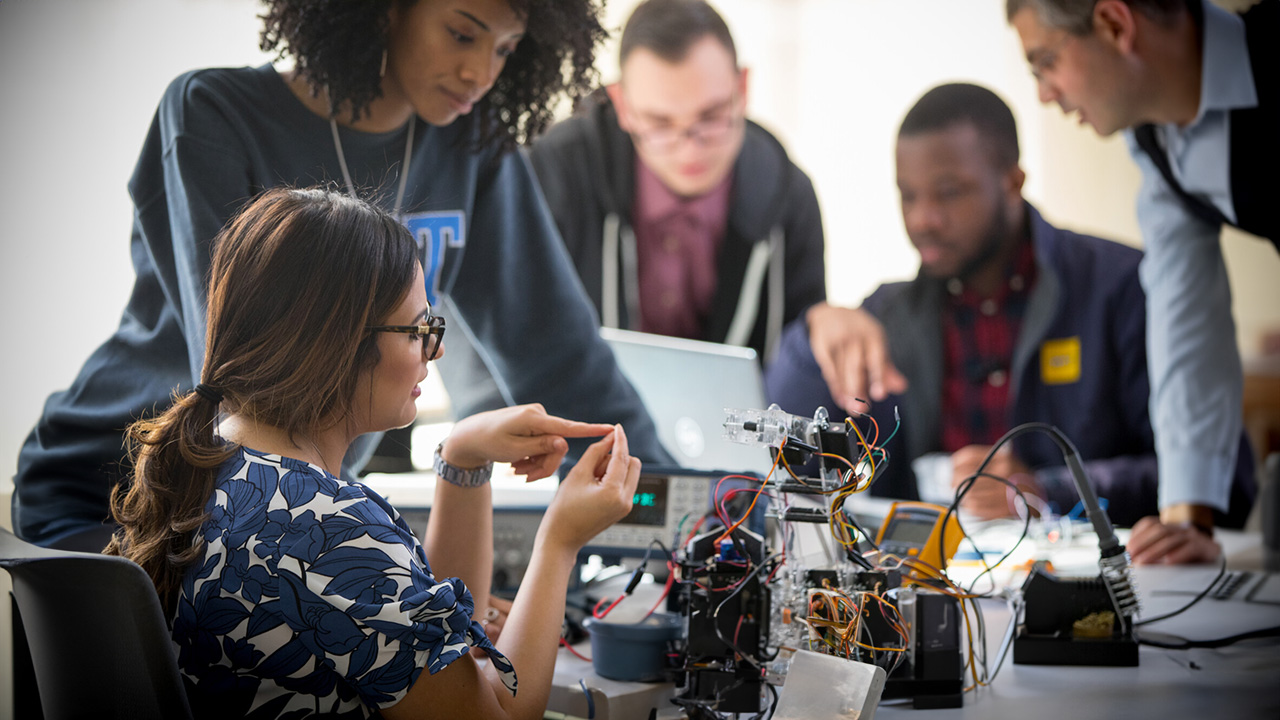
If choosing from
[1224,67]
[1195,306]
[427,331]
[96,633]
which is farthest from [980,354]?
[96,633]

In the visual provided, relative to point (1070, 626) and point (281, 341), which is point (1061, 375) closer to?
point (1070, 626)

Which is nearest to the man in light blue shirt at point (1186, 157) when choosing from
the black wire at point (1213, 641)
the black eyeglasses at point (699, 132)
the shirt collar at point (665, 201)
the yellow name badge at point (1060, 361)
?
the yellow name badge at point (1060, 361)

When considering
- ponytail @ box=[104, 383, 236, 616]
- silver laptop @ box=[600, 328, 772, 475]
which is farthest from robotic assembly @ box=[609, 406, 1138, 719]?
silver laptop @ box=[600, 328, 772, 475]

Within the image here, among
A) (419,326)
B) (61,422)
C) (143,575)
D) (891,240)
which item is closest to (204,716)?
(143,575)

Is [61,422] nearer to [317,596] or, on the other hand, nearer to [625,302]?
[317,596]

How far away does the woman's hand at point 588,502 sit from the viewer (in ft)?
3.54

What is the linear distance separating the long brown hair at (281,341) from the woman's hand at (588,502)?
275 millimetres

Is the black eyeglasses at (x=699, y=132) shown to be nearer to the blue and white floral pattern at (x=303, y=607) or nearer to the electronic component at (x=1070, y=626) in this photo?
the electronic component at (x=1070, y=626)

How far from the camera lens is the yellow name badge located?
2646mm

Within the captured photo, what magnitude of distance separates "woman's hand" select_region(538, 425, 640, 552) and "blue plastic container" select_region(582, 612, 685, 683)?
0.63 ft

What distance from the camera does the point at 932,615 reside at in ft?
3.77

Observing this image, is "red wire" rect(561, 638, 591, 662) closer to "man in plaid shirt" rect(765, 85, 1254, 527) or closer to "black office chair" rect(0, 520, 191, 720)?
"black office chair" rect(0, 520, 191, 720)

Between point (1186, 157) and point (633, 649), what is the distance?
2.02 meters

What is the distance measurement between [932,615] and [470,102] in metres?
1.34
